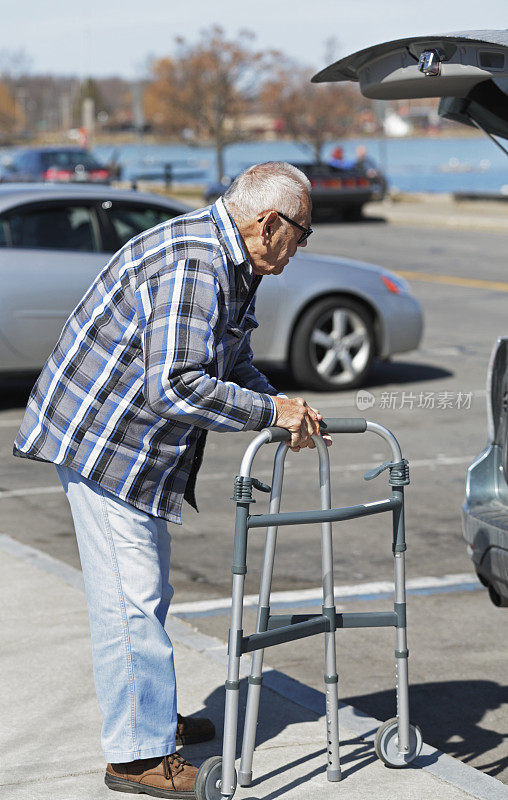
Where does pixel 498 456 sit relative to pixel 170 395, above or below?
below

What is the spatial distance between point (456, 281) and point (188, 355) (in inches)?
639

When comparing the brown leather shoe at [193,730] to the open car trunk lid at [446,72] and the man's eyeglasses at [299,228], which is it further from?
the open car trunk lid at [446,72]

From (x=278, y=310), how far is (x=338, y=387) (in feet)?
2.85

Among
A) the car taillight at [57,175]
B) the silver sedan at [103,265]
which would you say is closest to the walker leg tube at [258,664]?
the silver sedan at [103,265]

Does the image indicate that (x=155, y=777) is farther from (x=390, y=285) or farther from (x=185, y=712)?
(x=390, y=285)

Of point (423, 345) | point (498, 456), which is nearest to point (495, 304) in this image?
point (423, 345)

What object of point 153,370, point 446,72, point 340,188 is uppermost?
point 446,72

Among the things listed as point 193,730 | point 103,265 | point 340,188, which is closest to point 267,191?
point 193,730

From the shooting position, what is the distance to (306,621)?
12.3ft

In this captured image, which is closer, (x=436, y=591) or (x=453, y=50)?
(x=453, y=50)

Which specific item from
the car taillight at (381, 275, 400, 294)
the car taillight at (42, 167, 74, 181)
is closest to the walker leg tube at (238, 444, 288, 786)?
the car taillight at (381, 275, 400, 294)

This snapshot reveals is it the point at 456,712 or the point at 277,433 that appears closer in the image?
the point at 277,433

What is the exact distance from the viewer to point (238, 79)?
53625mm

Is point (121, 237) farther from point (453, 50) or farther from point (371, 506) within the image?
point (371, 506)
